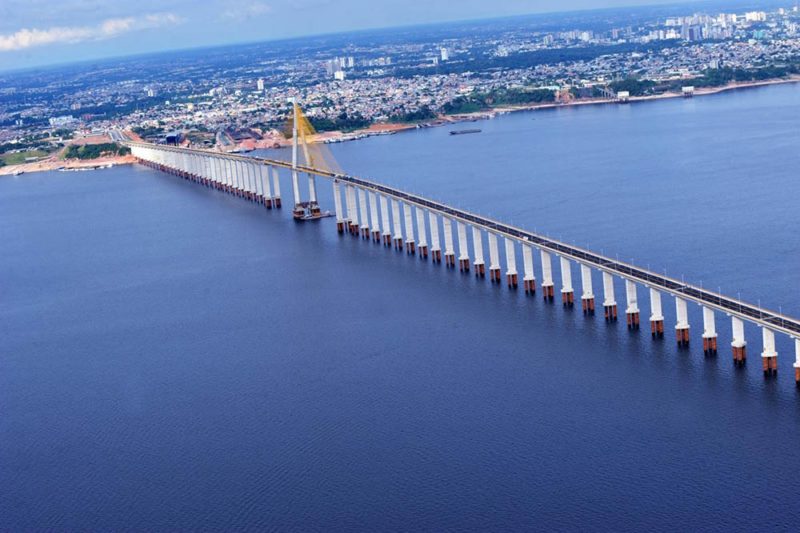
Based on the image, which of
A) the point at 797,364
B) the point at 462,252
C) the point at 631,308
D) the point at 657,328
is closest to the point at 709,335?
the point at 657,328

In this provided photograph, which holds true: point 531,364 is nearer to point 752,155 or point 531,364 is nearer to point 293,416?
point 293,416

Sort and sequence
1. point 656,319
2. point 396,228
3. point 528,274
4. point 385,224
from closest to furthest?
1. point 656,319
2. point 528,274
3. point 396,228
4. point 385,224

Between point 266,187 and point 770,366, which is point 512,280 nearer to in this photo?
point 770,366

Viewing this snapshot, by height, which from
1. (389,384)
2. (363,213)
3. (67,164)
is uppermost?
(67,164)

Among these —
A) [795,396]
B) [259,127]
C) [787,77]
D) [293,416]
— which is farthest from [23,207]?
[787,77]

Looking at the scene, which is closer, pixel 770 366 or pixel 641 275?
pixel 770 366

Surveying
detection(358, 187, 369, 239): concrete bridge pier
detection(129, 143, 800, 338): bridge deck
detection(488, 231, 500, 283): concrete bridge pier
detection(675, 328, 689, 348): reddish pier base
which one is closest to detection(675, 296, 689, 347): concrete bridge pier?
detection(675, 328, 689, 348): reddish pier base

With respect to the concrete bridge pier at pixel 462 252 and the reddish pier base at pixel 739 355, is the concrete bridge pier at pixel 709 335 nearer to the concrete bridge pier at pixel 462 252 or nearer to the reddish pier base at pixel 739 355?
the reddish pier base at pixel 739 355
